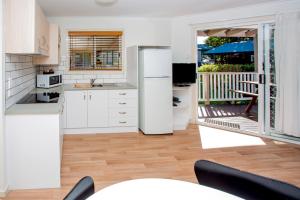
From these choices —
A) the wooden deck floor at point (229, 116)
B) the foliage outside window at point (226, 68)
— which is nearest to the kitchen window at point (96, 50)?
Result: the wooden deck floor at point (229, 116)

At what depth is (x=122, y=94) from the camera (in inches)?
233

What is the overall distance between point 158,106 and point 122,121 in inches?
28.6

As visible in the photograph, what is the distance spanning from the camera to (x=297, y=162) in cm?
418

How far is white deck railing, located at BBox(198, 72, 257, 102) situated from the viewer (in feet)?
26.5

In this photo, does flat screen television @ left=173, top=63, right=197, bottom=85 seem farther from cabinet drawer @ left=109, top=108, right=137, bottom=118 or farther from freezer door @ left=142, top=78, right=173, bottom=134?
cabinet drawer @ left=109, top=108, right=137, bottom=118

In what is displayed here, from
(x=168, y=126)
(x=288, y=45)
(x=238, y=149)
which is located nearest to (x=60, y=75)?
(x=168, y=126)

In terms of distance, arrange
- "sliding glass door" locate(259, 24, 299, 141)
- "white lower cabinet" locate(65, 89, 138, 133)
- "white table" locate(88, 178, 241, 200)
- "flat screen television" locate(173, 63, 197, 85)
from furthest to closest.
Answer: "flat screen television" locate(173, 63, 197, 85), "white lower cabinet" locate(65, 89, 138, 133), "sliding glass door" locate(259, 24, 299, 141), "white table" locate(88, 178, 241, 200)

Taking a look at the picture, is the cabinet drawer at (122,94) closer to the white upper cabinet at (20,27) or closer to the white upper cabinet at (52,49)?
the white upper cabinet at (52,49)

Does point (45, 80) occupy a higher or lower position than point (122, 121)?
higher

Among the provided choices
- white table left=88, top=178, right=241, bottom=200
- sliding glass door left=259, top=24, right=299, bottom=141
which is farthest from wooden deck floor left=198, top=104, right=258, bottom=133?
white table left=88, top=178, right=241, bottom=200

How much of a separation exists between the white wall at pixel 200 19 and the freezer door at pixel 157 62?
0.90 metres

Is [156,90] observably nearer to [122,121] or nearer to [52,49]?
[122,121]

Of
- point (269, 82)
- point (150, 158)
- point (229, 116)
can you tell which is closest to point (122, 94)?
point (150, 158)

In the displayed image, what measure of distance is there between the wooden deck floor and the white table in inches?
184
